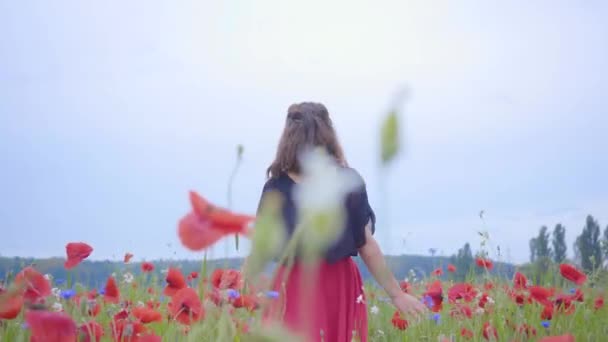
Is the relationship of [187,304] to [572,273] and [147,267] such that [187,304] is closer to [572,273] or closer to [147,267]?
[572,273]

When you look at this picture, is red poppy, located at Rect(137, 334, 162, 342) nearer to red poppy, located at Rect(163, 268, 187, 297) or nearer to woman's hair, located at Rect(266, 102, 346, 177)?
red poppy, located at Rect(163, 268, 187, 297)

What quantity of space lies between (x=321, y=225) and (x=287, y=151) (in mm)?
2268

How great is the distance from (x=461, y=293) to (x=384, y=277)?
272 mm

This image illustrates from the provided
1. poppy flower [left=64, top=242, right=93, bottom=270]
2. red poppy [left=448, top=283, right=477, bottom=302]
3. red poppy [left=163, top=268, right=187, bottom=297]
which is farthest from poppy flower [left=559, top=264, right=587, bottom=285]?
poppy flower [left=64, top=242, right=93, bottom=270]

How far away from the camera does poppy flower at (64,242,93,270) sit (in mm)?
1365

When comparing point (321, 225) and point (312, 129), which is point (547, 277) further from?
point (321, 225)

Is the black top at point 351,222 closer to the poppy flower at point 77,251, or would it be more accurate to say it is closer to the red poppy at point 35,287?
the poppy flower at point 77,251

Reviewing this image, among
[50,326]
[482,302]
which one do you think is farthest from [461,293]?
[50,326]

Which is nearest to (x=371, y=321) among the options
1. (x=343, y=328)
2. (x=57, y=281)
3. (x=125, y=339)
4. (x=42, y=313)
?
(x=343, y=328)

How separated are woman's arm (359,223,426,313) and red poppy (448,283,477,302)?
10 cm

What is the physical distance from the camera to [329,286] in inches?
106

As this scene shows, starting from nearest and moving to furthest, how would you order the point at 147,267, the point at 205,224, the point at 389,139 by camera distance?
1. the point at 389,139
2. the point at 205,224
3. the point at 147,267

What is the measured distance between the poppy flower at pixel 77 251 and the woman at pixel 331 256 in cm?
119

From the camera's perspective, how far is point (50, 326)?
0.75 m
